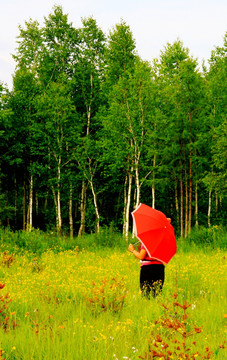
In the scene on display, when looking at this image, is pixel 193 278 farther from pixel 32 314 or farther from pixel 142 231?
pixel 32 314

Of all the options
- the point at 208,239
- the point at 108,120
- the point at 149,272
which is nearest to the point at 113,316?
the point at 149,272

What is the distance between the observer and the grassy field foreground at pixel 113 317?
10.9ft

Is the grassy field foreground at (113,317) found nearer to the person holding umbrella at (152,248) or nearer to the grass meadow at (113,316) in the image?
the grass meadow at (113,316)

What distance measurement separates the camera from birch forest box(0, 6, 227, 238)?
2280cm

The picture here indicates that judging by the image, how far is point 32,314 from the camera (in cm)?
495

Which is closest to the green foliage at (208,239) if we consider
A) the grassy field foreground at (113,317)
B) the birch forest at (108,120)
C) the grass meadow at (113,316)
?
the grass meadow at (113,316)

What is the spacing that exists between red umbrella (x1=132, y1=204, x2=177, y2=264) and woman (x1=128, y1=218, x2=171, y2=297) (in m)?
0.19

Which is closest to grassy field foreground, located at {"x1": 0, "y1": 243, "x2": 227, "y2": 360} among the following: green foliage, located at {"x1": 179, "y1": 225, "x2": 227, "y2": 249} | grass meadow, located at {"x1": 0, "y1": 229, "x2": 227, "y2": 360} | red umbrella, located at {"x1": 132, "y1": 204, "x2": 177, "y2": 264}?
grass meadow, located at {"x1": 0, "y1": 229, "x2": 227, "y2": 360}

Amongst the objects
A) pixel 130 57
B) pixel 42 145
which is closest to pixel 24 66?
pixel 42 145

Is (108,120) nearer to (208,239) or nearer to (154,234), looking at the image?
(208,239)

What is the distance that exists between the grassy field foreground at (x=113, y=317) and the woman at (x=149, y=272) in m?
0.20

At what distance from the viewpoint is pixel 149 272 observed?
5578 mm

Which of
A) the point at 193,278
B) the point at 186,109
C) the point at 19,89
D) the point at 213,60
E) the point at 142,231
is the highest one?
the point at 213,60

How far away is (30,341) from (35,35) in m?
30.9
